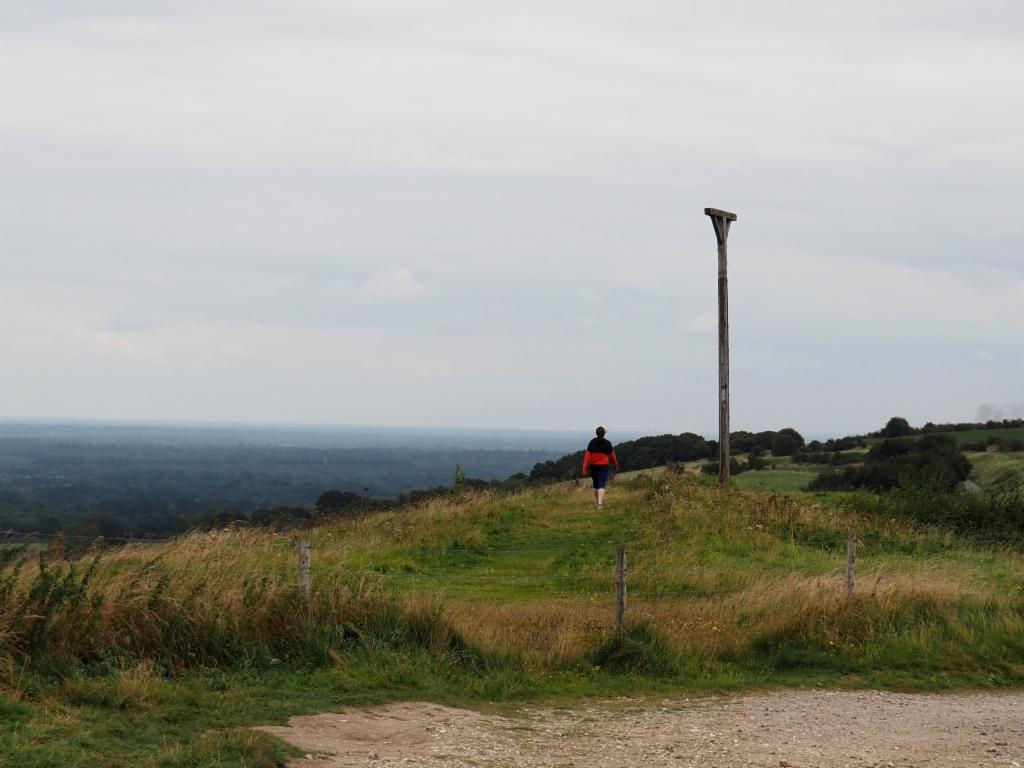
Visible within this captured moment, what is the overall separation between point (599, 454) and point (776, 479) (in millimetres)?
16300

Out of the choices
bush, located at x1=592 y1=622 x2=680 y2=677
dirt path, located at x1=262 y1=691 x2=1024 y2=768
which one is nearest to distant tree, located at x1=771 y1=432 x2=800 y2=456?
bush, located at x1=592 y1=622 x2=680 y2=677

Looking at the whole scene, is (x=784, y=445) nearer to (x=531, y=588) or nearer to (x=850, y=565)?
(x=531, y=588)

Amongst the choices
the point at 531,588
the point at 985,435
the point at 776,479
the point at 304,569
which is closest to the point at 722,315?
the point at 531,588

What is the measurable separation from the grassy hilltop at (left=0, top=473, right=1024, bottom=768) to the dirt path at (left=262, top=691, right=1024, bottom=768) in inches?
25.7

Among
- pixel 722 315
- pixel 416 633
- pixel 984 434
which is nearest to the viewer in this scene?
pixel 416 633

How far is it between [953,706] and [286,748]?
291 inches

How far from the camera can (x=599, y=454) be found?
2547 cm

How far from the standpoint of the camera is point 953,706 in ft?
41.9

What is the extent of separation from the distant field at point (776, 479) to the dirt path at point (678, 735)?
24.1 metres

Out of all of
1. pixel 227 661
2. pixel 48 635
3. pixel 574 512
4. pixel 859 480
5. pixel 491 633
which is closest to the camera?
pixel 48 635

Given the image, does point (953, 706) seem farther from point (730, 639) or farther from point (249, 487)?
point (249, 487)

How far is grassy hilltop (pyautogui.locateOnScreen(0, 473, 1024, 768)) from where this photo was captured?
10.7m

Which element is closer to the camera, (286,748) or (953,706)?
(286,748)

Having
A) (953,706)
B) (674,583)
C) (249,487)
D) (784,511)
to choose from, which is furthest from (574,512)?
(249,487)
